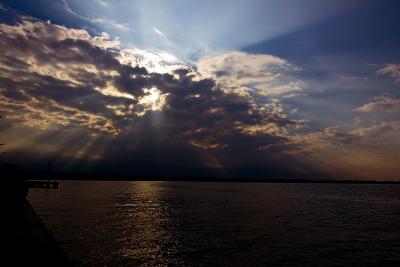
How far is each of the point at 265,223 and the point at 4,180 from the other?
115 ft

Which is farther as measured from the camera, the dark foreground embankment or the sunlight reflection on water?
the sunlight reflection on water

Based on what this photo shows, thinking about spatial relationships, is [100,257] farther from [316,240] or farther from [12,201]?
[316,240]

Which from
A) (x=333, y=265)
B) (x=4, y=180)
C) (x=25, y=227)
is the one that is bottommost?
(x=333, y=265)

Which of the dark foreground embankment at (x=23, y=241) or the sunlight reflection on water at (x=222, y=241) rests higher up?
the dark foreground embankment at (x=23, y=241)

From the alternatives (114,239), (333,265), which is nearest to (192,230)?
(114,239)

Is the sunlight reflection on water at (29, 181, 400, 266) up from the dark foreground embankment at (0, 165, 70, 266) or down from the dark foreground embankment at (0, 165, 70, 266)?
down

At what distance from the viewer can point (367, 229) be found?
47.1m

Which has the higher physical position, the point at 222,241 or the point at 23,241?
the point at 23,241

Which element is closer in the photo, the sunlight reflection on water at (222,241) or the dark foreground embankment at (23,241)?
the dark foreground embankment at (23,241)

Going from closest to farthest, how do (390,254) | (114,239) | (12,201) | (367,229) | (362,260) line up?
(362,260) < (390,254) < (114,239) < (12,201) < (367,229)

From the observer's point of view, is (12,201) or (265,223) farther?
(265,223)

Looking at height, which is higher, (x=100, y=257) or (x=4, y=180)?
(x=4, y=180)

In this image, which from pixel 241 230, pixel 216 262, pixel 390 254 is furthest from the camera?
pixel 241 230

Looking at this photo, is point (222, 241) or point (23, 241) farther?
point (222, 241)
